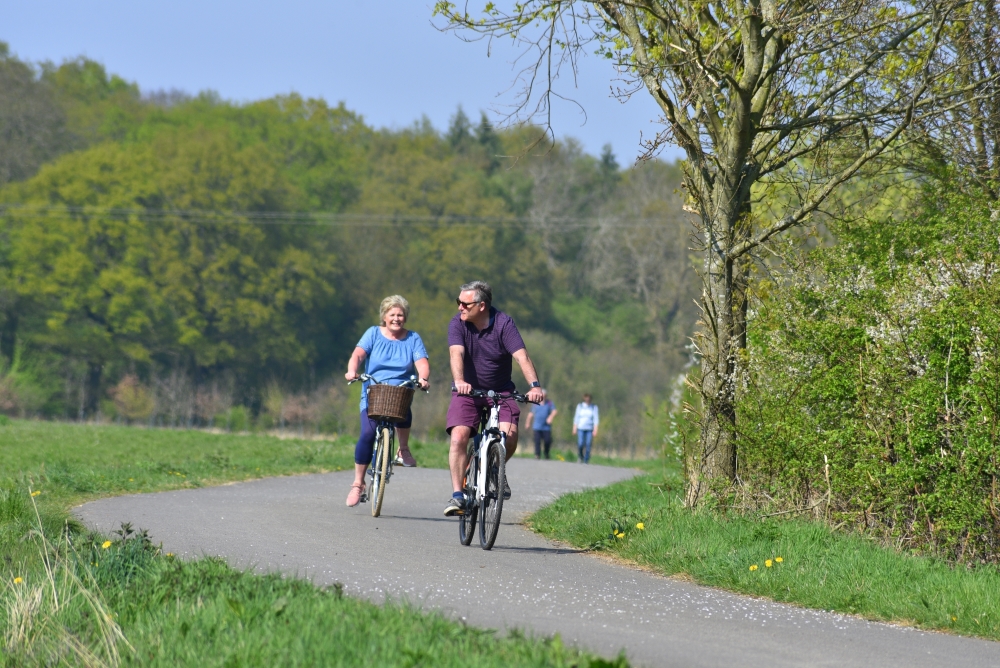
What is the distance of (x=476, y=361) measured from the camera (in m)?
9.82

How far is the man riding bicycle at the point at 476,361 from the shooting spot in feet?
31.9

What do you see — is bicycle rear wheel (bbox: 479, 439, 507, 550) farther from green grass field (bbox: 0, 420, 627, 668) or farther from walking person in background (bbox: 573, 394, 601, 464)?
walking person in background (bbox: 573, 394, 601, 464)

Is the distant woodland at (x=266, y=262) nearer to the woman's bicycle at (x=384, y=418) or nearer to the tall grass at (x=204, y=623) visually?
the woman's bicycle at (x=384, y=418)

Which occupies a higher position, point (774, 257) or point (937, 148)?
point (937, 148)

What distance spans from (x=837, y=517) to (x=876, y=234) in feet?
8.40

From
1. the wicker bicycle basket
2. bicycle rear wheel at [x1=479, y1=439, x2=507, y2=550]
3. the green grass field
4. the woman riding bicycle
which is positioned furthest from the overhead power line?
the green grass field

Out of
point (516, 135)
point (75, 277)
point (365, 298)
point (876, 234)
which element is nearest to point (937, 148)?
point (876, 234)

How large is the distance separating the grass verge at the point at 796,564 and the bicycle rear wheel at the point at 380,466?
1.46 m

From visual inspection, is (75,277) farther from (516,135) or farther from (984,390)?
(984,390)

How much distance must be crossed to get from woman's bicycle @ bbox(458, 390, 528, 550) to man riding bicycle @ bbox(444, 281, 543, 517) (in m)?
0.08

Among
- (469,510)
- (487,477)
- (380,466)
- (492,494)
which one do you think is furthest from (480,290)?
(380,466)

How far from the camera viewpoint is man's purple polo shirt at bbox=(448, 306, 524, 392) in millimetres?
9797

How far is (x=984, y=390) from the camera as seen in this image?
335 inches

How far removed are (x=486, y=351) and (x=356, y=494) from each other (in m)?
2.81
